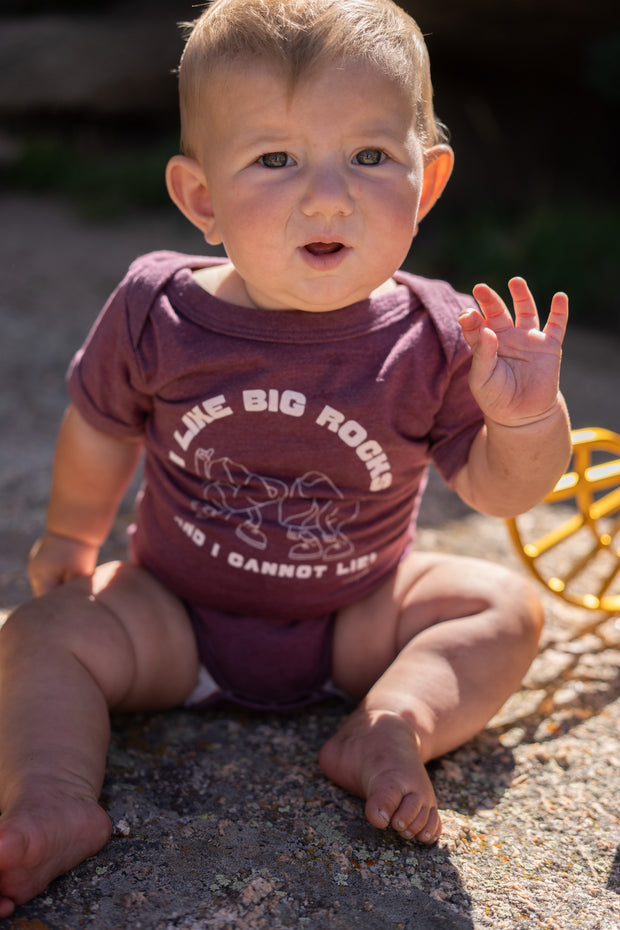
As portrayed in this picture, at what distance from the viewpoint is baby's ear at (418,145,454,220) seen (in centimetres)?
120

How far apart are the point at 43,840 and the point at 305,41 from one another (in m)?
0.85

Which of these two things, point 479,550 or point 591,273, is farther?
point 591,273

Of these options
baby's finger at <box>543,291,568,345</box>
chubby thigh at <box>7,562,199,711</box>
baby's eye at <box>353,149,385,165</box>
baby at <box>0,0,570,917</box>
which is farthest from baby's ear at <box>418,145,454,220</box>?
chubby thigh at <box>7,562,199,711</box>

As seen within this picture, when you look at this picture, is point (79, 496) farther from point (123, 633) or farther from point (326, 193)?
point (326, 193)

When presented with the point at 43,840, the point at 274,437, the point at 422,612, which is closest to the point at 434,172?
the point at 274,437

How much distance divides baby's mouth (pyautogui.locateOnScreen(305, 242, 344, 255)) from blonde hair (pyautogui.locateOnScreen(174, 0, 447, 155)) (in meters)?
0.17

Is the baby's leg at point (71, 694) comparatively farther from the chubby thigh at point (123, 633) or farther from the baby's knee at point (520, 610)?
the baby's knee at point (520, 610)

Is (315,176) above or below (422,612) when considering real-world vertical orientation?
above

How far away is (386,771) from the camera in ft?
3.61

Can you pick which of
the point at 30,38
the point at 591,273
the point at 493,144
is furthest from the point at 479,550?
the point at 30,38

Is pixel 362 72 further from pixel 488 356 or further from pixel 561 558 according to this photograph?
pixel 561 558

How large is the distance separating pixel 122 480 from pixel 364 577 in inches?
14.5

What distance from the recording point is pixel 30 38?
4.41 meters

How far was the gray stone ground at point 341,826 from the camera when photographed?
974 mm
